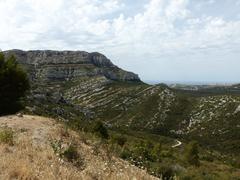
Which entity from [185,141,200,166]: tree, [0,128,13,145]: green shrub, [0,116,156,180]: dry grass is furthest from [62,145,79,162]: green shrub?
[185,141,200,166]: tree

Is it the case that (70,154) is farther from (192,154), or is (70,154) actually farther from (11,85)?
(192,154)

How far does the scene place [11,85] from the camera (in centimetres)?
3106

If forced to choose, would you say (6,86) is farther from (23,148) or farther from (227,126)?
(227,126)

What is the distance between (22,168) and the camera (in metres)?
7.74

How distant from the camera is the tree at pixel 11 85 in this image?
29.8 metres

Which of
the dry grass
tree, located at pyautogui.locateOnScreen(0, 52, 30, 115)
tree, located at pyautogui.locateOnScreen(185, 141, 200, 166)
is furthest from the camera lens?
tree, located at pyautogui.locateOnScreen(185, 141, 200, 166)

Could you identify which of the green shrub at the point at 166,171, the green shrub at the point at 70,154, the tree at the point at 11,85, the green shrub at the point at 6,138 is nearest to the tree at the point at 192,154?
the tree at the point at 11,85

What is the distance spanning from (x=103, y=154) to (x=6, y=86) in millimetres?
19256

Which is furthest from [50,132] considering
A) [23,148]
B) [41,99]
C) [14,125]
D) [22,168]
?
[41,99]

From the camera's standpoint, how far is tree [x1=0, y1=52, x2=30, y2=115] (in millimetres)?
29764

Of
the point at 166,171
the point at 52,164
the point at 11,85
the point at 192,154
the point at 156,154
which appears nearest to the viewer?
the point at 52,164

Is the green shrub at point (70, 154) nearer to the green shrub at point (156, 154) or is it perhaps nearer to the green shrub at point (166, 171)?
the green shrub at point (166, 171)

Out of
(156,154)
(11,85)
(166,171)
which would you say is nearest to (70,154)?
(166,171)

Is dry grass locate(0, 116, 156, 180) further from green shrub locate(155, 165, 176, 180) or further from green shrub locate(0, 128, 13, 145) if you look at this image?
green shrub locate(155, 165, 176, 180)
